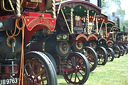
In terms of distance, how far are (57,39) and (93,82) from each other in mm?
1566

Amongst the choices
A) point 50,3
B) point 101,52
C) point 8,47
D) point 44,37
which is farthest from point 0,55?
point 101,52

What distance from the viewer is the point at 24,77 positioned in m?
3.72

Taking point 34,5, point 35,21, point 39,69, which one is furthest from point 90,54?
point 35,21

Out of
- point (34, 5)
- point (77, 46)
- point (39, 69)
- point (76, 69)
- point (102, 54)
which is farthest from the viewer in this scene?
point (102, 54)

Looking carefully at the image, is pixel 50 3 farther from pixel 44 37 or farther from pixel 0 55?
pixel 44 37

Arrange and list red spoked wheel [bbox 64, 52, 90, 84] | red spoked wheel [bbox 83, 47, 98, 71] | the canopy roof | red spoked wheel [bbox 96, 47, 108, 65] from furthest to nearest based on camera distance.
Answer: red spoked wheel [bbox 96, 47, 108, 65] → red spoked wheel [bbox 83, 47, 98, 71] → the canopy roof → red spoked wheel [bbox 64, 52, 90, 84]

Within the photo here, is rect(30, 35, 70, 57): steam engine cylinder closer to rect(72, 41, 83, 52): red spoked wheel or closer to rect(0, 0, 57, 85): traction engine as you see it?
rect(72, 41, 83, 52): red spoked wheel

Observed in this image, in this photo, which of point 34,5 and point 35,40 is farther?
point 35,40

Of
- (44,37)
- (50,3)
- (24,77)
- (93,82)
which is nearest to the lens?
(24,77)

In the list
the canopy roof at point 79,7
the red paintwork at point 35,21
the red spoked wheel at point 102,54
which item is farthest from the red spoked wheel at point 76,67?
→ the red spoked wheel at point 102,54

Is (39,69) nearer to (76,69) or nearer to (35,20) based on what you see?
(35,20)

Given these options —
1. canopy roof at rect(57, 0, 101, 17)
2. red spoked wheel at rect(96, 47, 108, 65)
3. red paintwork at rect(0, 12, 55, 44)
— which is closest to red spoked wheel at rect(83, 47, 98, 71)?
canopy roof at rect(57, 0, 101, 17)

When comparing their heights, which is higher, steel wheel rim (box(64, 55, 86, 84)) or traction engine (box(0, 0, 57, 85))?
traction engine (box(0, 0, 57, 85))

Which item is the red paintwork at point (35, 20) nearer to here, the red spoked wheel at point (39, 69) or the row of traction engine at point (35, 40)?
the row of traction engine at point (35, 40)
